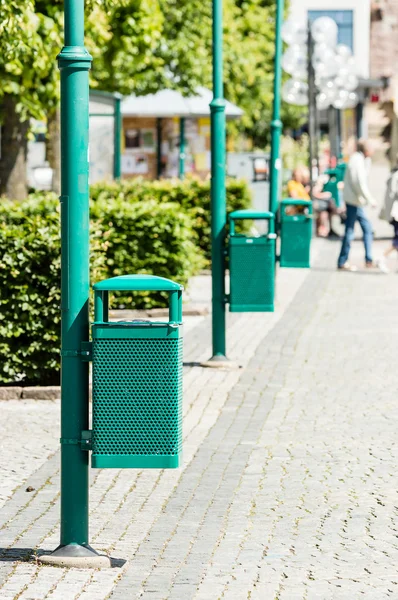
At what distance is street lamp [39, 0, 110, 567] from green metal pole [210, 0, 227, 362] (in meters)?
5.66

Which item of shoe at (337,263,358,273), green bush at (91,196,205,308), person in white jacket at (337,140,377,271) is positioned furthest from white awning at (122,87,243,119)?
green bush at (91,196,205,308)

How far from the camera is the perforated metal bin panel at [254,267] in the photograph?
11336mm

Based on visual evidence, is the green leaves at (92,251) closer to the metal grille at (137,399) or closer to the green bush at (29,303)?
→ the green bush at (29,303)

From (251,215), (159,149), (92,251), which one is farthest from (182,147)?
(92,251)

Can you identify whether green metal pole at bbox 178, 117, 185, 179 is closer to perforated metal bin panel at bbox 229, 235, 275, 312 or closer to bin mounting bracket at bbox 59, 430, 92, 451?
perforated metal bin panel at bbox 229, 235, 275, 312

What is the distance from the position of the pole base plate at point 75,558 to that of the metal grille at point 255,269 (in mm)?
5609

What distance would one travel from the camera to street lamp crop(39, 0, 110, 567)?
5824 millimetres

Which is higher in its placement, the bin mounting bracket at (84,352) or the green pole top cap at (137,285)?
the green pole top cap at (137,285)

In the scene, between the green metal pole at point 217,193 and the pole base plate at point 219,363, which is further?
the pole base plate at point 219,363

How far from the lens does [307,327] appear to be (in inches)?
572

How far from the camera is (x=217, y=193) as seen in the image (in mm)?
11633

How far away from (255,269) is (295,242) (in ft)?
6.07

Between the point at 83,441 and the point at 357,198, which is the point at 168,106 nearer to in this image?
the point at 357,198

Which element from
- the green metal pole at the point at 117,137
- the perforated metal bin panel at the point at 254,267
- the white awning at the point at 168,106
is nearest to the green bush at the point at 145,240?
the perforated metal bin panel at the point at 254,267
